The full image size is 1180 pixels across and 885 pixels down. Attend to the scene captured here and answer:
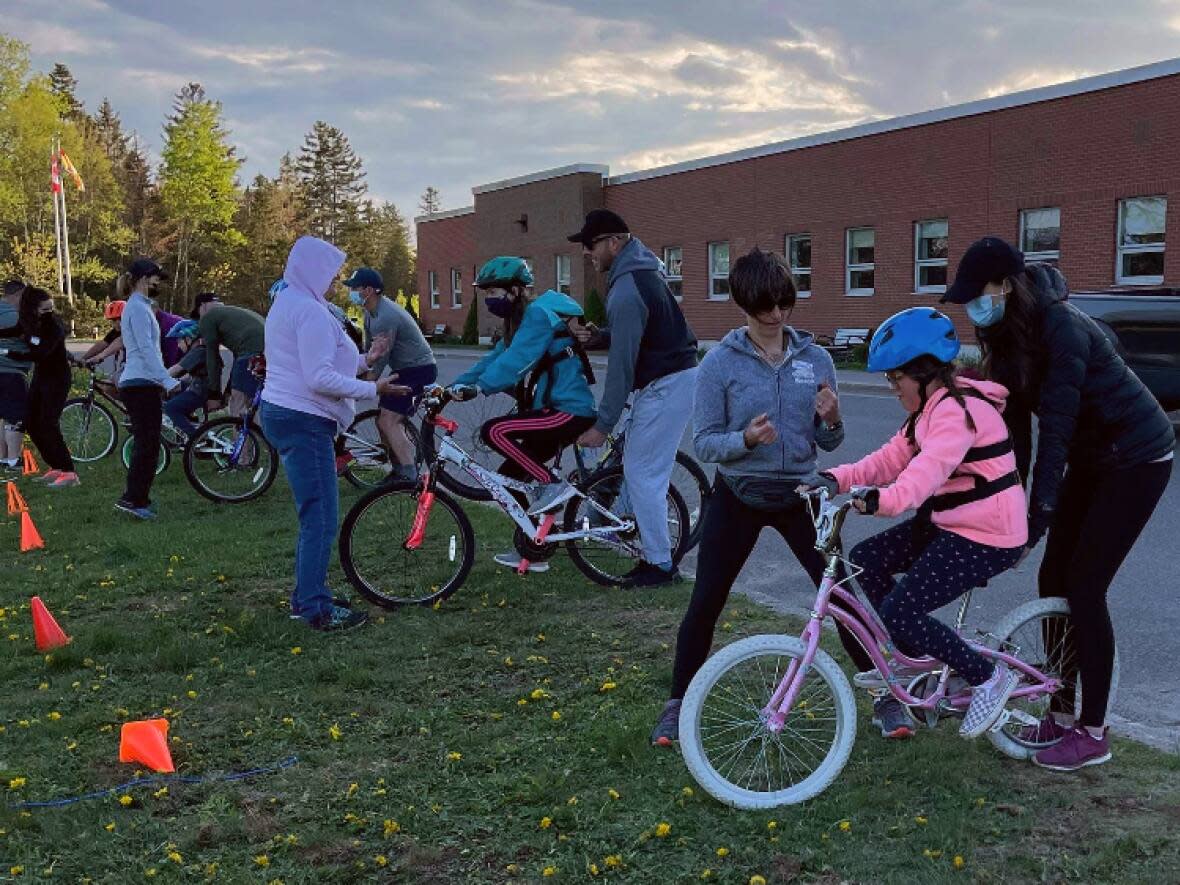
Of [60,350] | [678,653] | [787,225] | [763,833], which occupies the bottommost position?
[763,833]

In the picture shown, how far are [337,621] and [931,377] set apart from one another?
350 centimetres

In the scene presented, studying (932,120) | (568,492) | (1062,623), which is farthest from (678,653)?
(932,120)

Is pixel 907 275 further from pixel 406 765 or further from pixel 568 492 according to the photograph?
pixel 406 765

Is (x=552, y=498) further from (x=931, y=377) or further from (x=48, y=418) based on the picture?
(x=48, y=418)

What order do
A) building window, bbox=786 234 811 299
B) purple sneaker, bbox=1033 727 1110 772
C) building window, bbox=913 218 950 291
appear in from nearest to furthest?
1. purple sneaker, bbox=1033 727 1110 772
2. building window, bbox=913 218 950 291
3. building window, bbox=786 234 811 299

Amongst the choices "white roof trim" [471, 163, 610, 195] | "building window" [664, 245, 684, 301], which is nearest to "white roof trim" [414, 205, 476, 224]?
"white roof trim" [471, 163, 610, 195]

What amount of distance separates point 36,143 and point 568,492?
66.9 m

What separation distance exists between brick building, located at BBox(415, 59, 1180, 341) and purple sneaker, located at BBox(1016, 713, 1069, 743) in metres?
20.9

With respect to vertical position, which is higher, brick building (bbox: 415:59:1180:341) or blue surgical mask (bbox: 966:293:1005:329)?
brick building (bbox: 415:59:1180:341)

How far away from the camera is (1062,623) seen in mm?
4066

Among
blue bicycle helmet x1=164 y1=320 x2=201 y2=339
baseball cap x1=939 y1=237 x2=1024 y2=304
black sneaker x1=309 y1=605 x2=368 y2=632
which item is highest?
baseball cap x1=939 y1=237 x2=1024 y2=304

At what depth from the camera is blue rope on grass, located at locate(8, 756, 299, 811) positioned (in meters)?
3.88

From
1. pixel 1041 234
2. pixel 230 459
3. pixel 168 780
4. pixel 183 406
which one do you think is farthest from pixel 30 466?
pixel 1041 234

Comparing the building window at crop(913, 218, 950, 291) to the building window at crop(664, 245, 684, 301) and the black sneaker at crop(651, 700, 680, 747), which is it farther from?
the black sneaker at crop(651, 700, 680, 747)
